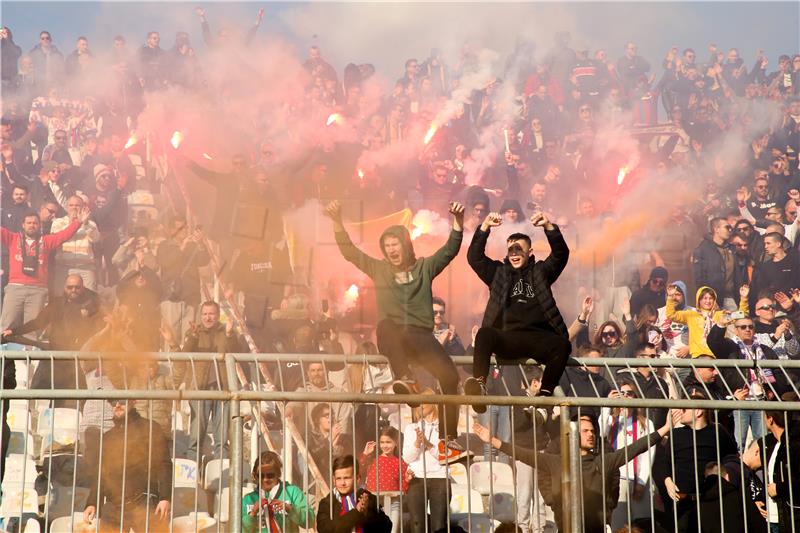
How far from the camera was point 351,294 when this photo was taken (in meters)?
13.3

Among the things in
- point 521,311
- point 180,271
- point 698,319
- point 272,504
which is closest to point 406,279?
point 521,311

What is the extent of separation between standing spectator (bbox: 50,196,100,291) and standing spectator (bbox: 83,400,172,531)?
15.6ft

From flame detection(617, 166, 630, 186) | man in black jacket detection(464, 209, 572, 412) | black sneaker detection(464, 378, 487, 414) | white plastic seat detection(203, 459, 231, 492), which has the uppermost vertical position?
flame detection(617, 166, 630, 186)

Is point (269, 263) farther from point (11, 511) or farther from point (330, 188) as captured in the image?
point (11, 511)

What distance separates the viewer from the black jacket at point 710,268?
13.1m

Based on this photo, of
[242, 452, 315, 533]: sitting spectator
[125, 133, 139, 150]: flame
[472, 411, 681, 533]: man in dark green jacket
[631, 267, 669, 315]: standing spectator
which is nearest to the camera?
[242, 452, 315, 533]: sitting spectator

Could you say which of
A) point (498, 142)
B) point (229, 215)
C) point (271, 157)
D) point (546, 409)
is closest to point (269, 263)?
point (229, 215)

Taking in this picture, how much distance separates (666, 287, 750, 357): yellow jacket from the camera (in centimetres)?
1205

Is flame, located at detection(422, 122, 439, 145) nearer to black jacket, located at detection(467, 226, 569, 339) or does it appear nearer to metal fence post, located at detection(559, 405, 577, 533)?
black jacket, located at detection(467, 226, 569, 339)

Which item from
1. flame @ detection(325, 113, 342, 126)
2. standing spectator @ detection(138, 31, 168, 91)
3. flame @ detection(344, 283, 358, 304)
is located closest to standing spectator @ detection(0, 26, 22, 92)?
standing spectator @ detection(138, 31, 168, 91)

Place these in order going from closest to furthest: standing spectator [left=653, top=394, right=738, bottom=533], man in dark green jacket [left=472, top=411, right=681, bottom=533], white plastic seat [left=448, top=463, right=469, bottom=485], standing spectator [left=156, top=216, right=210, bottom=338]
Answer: man in dark green jacket [left=472, top=411, right=681, bottom=533]
standing spectator [left=653, top=394, right=738, bottom=533]
white plastic seat [left=448, top=463, right=469, bottom=485]
standing spectator [left=156, top=216, right=210, bottom=338]

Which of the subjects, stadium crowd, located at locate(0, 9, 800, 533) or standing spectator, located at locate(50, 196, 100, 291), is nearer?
stadium crowd, located at locate(0, 9, 800, 533)

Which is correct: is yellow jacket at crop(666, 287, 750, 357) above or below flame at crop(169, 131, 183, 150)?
below

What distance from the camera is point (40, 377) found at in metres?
9.86
